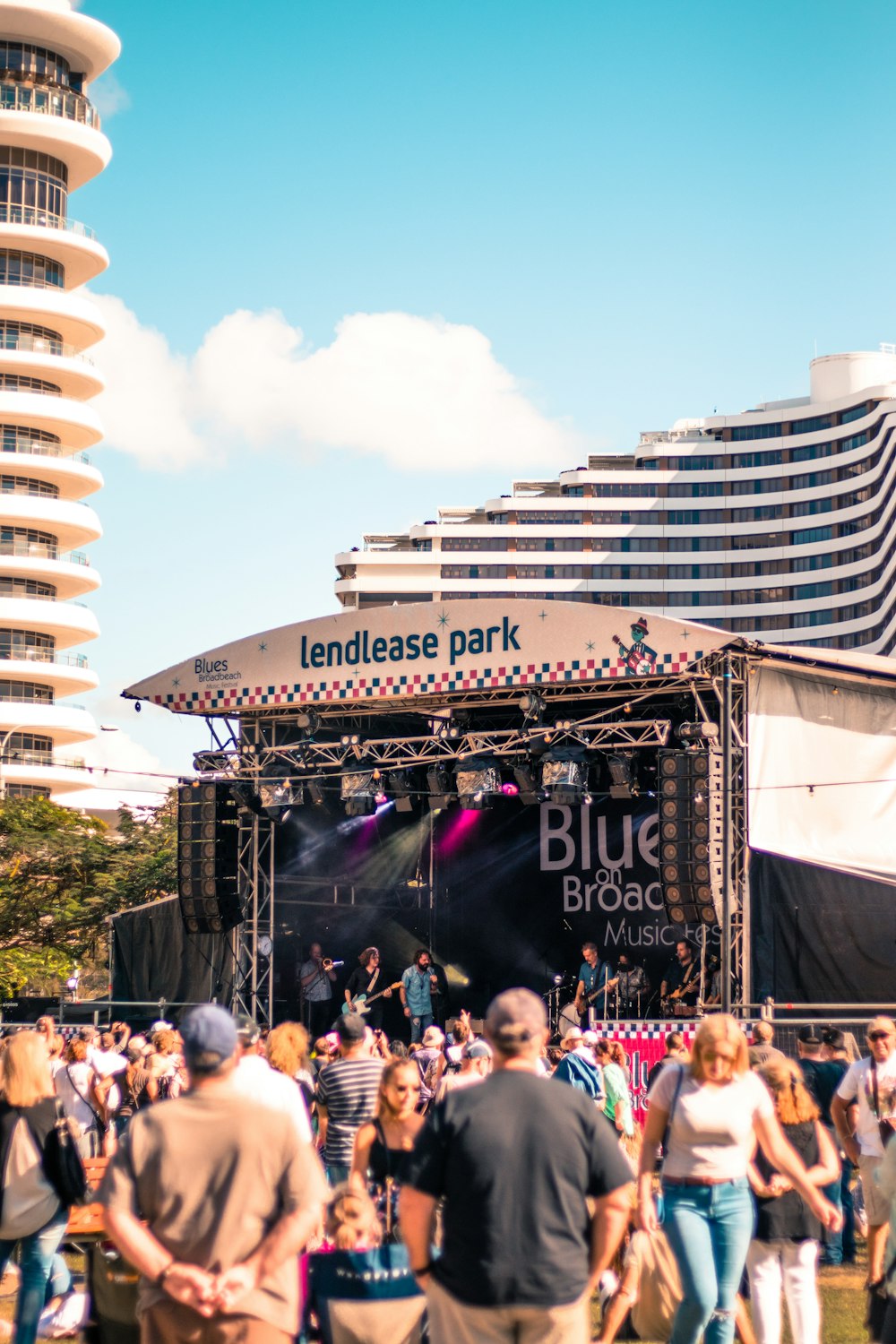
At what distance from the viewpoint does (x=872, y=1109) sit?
8336 millimetres

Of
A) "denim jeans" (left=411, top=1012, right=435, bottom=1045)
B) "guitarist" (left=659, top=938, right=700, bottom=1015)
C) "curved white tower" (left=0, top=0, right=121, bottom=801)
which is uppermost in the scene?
"curved white tower" (left=0, top=0, right=121, bottom=801)

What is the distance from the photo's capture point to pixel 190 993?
77.2 feet

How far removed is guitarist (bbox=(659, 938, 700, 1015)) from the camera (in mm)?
19562

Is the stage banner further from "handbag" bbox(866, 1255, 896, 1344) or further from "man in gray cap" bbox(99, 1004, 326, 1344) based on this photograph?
"man in gray cap" bbox(99, 1004, 326, 1344)

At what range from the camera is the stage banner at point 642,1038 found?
606 inches

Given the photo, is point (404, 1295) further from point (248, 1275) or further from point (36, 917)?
point (36, 917)

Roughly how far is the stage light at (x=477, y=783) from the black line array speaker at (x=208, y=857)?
3.43m

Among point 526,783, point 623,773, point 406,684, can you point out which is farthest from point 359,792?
point 623,773

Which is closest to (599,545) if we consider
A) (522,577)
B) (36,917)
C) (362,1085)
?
(522,577)

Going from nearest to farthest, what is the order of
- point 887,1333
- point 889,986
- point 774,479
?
point 887,1333 < point 889,986 < point 774,479

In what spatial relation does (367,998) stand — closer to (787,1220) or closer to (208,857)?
(208,857)

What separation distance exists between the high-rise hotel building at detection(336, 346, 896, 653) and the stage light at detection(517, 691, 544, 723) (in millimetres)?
80668

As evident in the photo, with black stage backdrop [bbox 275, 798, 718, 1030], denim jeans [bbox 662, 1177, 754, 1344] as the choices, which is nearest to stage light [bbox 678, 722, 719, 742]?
black stage backdrop [bbox 275, 798, 718, 1030]

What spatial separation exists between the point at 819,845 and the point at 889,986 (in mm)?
1593
